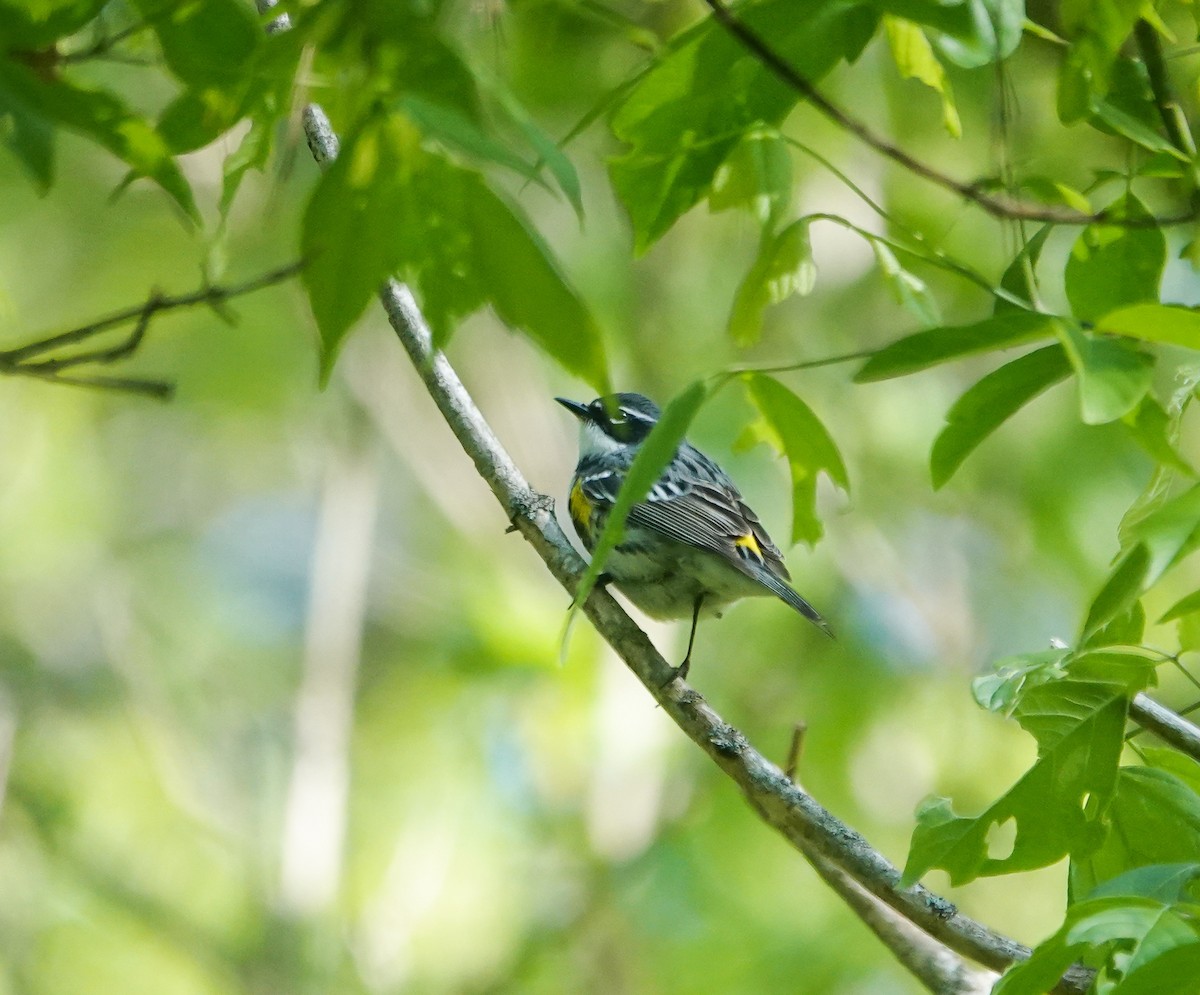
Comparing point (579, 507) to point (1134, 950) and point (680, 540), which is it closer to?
point (680, 540)

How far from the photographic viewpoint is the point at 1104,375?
1.21 metres

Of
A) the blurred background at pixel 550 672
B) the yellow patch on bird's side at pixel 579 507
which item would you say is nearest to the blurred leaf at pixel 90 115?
the yellow patch on bird's side at pixel 579 507

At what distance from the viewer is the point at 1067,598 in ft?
23.0

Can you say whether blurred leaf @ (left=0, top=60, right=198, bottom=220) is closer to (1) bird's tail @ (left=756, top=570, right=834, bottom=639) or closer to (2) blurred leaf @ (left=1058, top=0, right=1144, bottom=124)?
(2) blurred leaf @ (left=1058, top=0, right=1144, bottom=124)

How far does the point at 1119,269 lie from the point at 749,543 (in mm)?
2854

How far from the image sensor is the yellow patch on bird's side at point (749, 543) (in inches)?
178

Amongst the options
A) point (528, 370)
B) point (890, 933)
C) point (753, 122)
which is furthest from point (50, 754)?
point (753, 122)

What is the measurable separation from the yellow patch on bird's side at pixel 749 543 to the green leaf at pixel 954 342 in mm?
3133

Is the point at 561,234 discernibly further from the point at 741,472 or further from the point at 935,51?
the point at 935,51

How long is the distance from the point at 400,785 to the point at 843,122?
7577 mm

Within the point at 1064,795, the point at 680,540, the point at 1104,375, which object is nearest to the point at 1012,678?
the point at 1064,795

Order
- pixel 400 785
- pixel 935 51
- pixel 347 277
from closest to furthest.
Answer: pixel 347 277
pixel 935 51
pixel 400 785

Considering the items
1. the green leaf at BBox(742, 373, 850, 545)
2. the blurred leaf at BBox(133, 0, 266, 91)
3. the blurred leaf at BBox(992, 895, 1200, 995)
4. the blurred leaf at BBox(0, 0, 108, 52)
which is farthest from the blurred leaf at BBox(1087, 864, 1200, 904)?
the blurred leaf at BBox(0, 0, 108, 52)

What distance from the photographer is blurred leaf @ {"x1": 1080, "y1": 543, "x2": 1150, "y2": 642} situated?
1.28 metres
